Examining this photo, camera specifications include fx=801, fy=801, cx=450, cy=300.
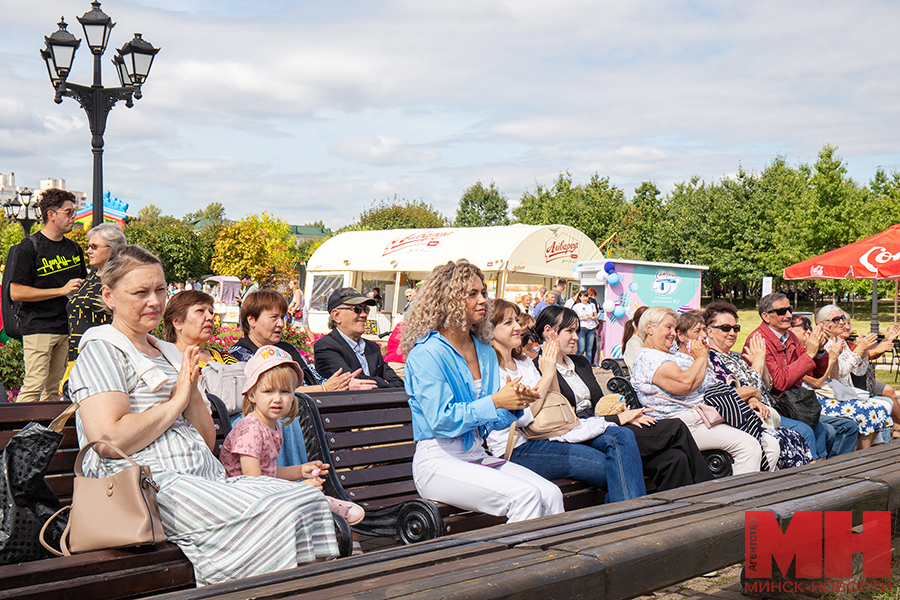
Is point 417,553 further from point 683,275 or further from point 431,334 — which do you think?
point 683,275

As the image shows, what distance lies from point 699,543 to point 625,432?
168 cm

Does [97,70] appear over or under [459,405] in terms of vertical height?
over

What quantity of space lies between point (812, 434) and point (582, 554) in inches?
173

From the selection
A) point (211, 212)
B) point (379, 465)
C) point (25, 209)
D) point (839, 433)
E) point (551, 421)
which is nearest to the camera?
point (379, 465)

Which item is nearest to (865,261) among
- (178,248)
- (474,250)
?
(474,250)

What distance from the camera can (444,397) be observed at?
367 cm

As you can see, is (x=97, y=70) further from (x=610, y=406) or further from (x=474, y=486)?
(x=474, y=486)

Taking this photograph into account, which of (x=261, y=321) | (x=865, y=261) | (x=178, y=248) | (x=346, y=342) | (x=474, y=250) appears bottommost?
(x=346, y=342)

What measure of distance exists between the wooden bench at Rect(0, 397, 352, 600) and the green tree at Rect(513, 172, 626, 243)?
52249mm

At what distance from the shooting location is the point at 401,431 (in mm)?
4387

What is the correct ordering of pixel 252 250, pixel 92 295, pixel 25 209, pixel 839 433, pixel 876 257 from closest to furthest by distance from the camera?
pixel 92 295
pixel 839 433
pixel 876 257
pixel 25 209
pixel 252 250

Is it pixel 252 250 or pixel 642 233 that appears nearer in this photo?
pixel 252 250

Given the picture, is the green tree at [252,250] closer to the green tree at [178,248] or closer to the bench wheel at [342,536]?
the green tree at [178,248]

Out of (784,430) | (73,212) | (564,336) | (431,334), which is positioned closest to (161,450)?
(431,334)
